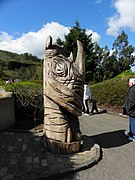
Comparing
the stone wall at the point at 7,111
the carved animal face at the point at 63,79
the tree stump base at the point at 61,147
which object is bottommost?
the tree stump base at the point at 61,147

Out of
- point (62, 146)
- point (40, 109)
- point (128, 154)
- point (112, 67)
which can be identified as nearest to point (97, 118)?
point (40, 109)

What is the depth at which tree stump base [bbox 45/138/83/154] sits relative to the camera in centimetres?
498

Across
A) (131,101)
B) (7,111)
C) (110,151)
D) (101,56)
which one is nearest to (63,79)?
(110,151)

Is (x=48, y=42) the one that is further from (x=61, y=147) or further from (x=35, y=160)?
(x=35, y=160)

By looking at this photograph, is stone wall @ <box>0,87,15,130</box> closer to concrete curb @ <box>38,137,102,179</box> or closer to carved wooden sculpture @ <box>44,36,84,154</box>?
carved wooden sculpture @ <box>44,36,84,154</box>

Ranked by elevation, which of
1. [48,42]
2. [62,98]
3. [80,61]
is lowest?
[62,98]

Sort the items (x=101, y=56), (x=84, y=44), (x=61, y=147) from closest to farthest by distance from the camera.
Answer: (x=61, y=147)
(x=84, y=44)
(x=101, y=56)

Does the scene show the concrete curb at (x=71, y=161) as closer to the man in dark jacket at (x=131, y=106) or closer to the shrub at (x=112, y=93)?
the man in dark jacket at (x=131, y=106)

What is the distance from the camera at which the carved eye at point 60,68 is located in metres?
4.79

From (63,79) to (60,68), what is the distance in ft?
0.82

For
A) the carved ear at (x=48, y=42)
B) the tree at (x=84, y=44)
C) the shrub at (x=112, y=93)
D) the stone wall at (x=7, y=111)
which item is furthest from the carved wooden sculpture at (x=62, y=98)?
the tree at (x=84, y=44)

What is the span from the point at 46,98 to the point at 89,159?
1.66 metres

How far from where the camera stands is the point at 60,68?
480 centimetres

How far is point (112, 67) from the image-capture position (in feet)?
108
